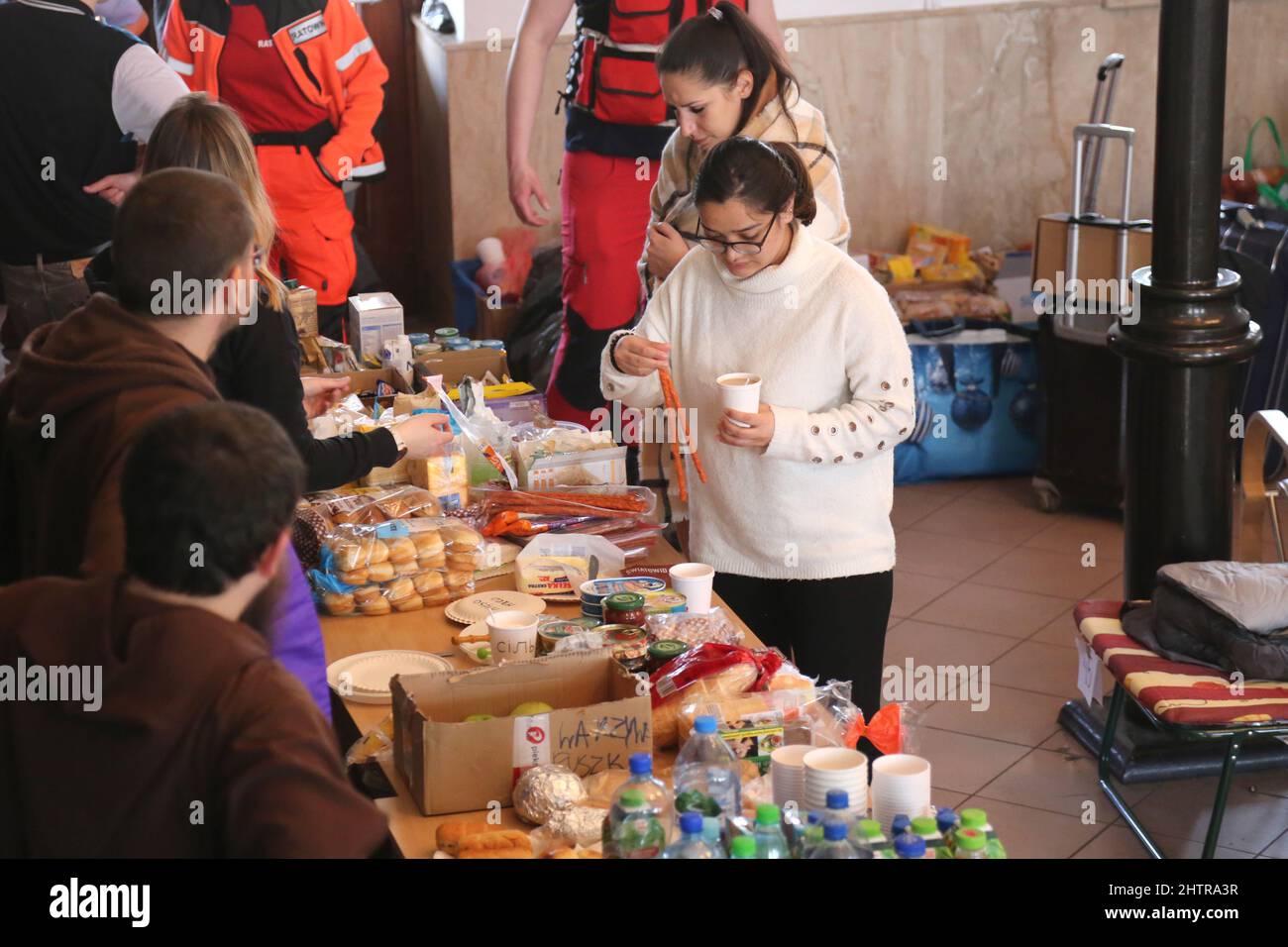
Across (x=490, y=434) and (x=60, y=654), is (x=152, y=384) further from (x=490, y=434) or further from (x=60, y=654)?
(x=490, y=434)

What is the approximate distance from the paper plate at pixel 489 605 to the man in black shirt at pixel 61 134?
81.7 inches

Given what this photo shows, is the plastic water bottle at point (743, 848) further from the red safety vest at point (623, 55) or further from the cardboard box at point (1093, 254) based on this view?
the cardboard box at point (1093, 254)

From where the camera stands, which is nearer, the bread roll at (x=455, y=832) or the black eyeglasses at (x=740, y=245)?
the bread roll at (x=455, y=832)

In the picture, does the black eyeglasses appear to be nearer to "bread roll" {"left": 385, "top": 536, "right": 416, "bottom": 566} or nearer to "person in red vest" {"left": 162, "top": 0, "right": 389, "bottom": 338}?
"bread roll" {"left": 385, "top": 536, "right": 416, "bottom": 566}

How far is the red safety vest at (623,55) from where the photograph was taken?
4.70 metres

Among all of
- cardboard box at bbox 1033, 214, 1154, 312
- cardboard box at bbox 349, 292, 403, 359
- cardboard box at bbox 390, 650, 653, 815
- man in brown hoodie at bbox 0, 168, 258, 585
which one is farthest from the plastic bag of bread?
cardboard box at bbox 1033, 214, 1154, 312

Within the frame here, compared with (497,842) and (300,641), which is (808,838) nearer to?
(497,842)

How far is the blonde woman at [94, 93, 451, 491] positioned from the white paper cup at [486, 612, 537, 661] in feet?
1.77

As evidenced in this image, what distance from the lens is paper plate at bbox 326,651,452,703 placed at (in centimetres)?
273

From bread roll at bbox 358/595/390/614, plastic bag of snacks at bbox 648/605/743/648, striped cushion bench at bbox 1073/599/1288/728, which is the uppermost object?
plastic bag of snacks at bbox 648/605/743/648

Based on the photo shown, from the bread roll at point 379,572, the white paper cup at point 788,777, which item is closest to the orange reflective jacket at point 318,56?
the bread roll at point 379,572

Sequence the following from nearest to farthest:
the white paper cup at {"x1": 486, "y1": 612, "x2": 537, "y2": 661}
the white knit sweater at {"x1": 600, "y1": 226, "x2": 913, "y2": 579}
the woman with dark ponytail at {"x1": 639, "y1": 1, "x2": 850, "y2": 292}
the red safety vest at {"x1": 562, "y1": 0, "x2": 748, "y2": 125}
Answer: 1. the white paper cup at {"x1": 486, "y1": 612, "x2": 537, "y2": 661}
2. the white knit sweater at {"x1": 600, "y1": 226, "x2": 913, "y2": 579}
3. the woman with dark ponytail at {"x1": 639, "y1": 1, "x2": 850, "y2": 292}
4. the red safety vest at {"x1": 562, "y1": 0, "x2": 748, "y2": 125}
